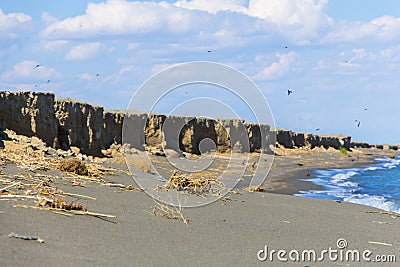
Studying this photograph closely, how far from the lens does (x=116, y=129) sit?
29.6 meters

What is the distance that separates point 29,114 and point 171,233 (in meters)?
12.4

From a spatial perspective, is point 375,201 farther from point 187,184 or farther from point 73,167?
point 73,167

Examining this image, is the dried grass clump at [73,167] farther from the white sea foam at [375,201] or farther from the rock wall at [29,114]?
the white sea foam at [375,201]

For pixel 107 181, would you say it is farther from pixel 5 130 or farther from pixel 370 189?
pixel 370 189

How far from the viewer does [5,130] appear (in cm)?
1655

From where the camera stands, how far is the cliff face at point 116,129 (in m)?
17.6

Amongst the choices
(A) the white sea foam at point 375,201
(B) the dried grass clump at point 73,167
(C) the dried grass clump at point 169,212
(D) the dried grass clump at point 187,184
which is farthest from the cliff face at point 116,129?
(A) the white sea foam at point 375,201

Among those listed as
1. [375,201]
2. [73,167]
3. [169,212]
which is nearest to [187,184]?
[73,167]

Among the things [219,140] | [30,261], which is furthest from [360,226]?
[219,140]

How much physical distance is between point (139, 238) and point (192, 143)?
1229 inches

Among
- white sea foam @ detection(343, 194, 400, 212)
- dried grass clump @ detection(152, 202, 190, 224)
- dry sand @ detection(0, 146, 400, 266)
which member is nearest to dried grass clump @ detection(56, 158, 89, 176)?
dry sand @ detection(0, 146, 400, 266)

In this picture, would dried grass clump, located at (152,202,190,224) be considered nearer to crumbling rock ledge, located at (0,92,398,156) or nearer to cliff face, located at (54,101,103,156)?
crumbling rock ledge, located at (0,92,398,156)

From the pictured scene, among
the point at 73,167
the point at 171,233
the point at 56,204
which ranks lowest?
the point at 171,233

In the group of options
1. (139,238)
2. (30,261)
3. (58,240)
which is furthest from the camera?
(139,238)
